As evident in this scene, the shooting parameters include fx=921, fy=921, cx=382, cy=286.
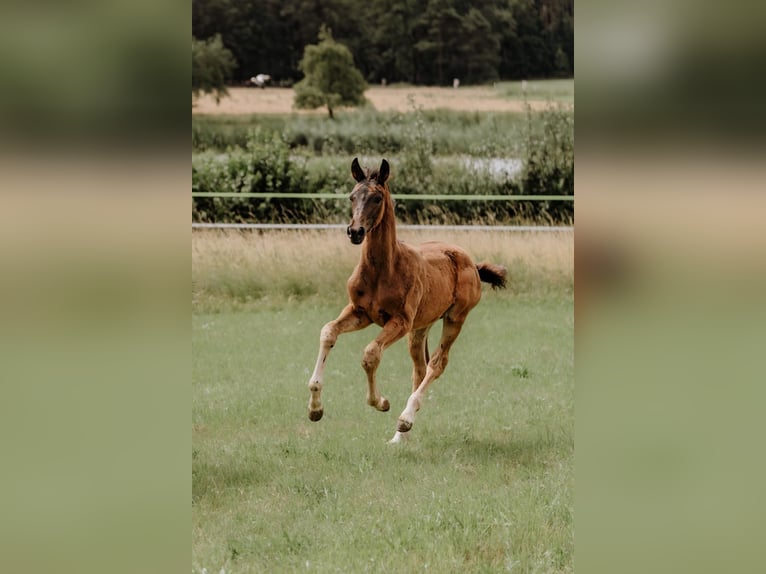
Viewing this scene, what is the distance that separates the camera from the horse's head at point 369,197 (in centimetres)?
468

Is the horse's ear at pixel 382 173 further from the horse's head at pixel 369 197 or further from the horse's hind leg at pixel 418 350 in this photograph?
the horse's hind leg at pixel 418 350

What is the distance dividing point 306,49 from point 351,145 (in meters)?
2.26

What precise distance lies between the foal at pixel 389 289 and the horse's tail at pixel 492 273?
0.23 metres

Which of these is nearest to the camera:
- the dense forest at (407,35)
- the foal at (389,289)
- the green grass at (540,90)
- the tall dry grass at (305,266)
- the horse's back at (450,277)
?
the foal at (389,289)

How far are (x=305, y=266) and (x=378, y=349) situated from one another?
233 inches

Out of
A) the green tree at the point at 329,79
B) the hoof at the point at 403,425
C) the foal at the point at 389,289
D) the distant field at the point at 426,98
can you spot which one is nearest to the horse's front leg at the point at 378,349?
the foal at the point at 389,289

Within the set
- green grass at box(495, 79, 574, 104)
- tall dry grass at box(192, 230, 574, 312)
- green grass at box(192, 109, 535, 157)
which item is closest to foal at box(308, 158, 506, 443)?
tall dry grass at box(192, 230, 574, 312)

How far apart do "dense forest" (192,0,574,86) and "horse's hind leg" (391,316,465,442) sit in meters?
10.9

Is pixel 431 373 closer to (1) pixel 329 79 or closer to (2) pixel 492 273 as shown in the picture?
(2) pixel 492 273

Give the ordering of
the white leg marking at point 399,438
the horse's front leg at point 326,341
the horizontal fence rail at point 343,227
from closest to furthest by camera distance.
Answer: the horse's front leg at point 326,341, the white leg marking at point 399,438, the horizontal fence rail at point 343,227

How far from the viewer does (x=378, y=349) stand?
4.84 meters
